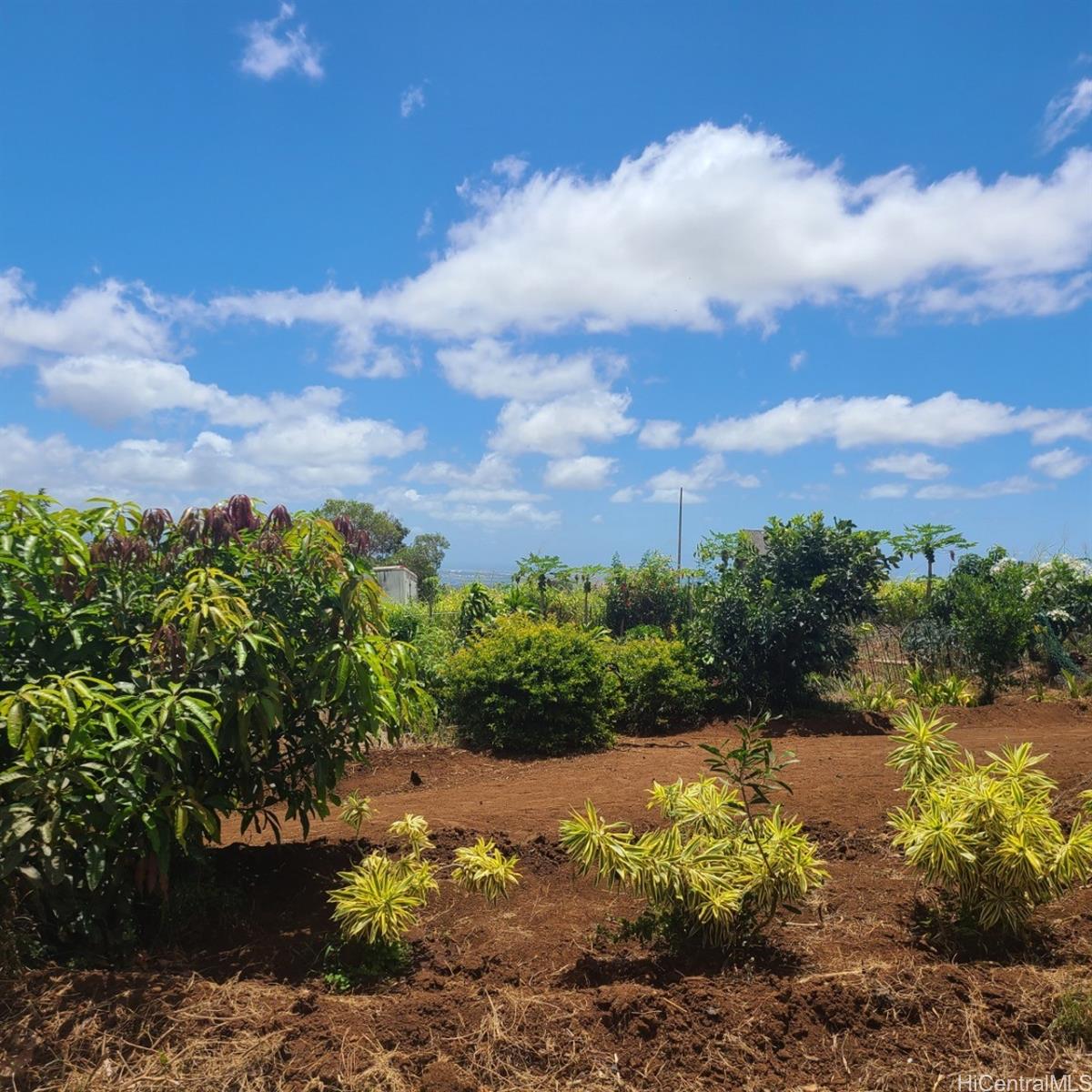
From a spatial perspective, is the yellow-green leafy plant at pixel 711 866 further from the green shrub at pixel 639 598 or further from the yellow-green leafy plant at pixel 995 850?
the green shrub at pixel 639 598

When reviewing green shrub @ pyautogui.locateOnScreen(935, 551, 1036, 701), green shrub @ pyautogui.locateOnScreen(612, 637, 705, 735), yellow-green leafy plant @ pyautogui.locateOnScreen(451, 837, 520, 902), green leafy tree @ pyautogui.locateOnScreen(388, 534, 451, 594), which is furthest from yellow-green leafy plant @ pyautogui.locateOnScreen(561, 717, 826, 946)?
green leafy tree @ pyautogui.locateOnScreen(388, 534, 451, 594)

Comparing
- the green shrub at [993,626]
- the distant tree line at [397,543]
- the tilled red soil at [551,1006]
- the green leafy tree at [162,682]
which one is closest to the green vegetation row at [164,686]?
the green leafy tree at [162,682]

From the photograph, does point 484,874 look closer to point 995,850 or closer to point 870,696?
point 995,850

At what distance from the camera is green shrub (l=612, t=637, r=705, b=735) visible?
10.2 meters

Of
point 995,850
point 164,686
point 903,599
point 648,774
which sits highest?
point 903,599

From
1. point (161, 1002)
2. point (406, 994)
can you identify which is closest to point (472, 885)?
point (406, 994)

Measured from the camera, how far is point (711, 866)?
10.7ft

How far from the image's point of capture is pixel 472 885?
3.48 meters

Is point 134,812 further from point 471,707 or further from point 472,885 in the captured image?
point 471,707

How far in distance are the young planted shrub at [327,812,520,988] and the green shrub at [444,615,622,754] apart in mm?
5276

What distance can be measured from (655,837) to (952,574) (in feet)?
40.7

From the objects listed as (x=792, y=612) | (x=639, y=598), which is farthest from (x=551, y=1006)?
(x=639, y=598)

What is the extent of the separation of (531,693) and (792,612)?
366 cm

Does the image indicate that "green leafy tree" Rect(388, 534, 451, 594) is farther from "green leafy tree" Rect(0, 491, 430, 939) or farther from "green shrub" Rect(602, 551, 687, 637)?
"green leafy tree" Rect(0, 491, 430, 939)
